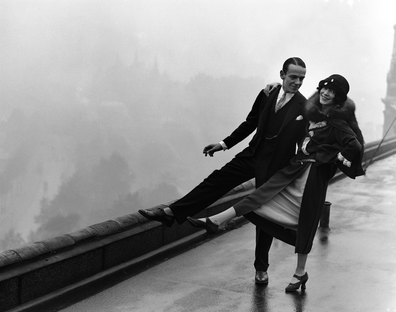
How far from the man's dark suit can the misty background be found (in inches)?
3675

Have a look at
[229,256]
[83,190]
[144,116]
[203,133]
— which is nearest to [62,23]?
[144,116]

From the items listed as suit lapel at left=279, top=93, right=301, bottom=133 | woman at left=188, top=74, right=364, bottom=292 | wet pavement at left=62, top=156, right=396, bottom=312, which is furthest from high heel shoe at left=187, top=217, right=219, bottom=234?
suit lapel at left=279, top=93, right=301, bottom=133

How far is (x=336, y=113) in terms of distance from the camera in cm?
410

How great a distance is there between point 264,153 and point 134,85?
472 ft

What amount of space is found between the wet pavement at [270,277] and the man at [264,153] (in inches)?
17.1

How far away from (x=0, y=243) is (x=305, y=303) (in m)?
99.0

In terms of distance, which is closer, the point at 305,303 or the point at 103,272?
the point at 305,303

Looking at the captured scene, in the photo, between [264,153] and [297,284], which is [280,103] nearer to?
[264,153]

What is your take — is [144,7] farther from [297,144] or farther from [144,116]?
[297,144]

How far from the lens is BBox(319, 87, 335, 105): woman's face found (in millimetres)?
4094

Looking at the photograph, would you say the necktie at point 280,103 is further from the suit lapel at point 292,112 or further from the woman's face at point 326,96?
the woman's face at point 326,96

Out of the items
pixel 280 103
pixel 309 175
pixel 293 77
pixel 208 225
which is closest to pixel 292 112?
pixel 280 103

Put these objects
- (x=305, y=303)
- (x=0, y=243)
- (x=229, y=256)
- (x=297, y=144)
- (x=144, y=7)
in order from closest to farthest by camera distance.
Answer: (x=305, y=303)
(x=297, y=144)
(x=229, y=256)
(x=0, y=243)
(x=144, y=7)

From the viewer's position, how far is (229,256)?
17.4ft
